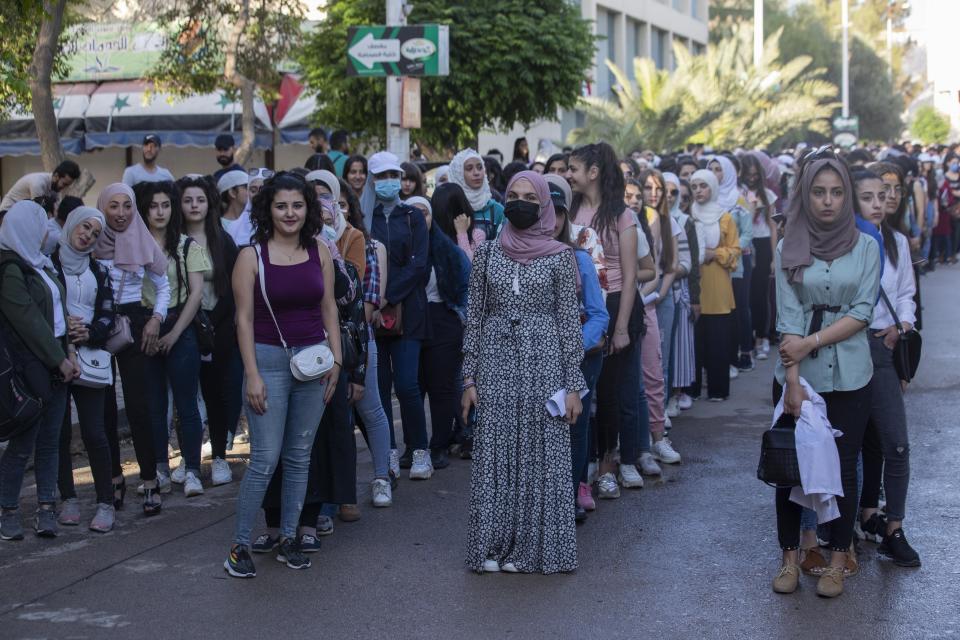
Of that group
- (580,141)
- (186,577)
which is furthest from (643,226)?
(580,141)

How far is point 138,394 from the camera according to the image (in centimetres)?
737

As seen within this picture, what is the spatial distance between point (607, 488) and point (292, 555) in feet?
6.89

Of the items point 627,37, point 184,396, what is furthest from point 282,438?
point 627,37

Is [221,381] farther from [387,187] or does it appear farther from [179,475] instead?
[387,187]

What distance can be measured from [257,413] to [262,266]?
67 centimetres

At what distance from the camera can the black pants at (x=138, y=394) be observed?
734cm

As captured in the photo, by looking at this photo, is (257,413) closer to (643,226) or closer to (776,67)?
(643,226)

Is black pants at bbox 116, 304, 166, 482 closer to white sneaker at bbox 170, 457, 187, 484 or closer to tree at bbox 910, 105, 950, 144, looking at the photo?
white sneaker at bbox 170, 457, 187, 484

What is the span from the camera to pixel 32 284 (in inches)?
258

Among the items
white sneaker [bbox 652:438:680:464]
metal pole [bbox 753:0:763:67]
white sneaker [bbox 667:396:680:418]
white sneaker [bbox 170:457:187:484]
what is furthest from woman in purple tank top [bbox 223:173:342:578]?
metal pole [bbox 753:0:763:67]

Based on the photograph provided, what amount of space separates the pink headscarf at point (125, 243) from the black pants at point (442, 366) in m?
1.92

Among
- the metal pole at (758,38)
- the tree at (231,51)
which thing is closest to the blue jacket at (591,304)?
the tree at (231,51)

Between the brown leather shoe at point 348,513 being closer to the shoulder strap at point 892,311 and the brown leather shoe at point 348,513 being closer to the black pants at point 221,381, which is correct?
Result: the black pants at point 221,381

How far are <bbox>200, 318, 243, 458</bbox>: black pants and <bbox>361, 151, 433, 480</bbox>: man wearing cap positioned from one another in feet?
2.95
